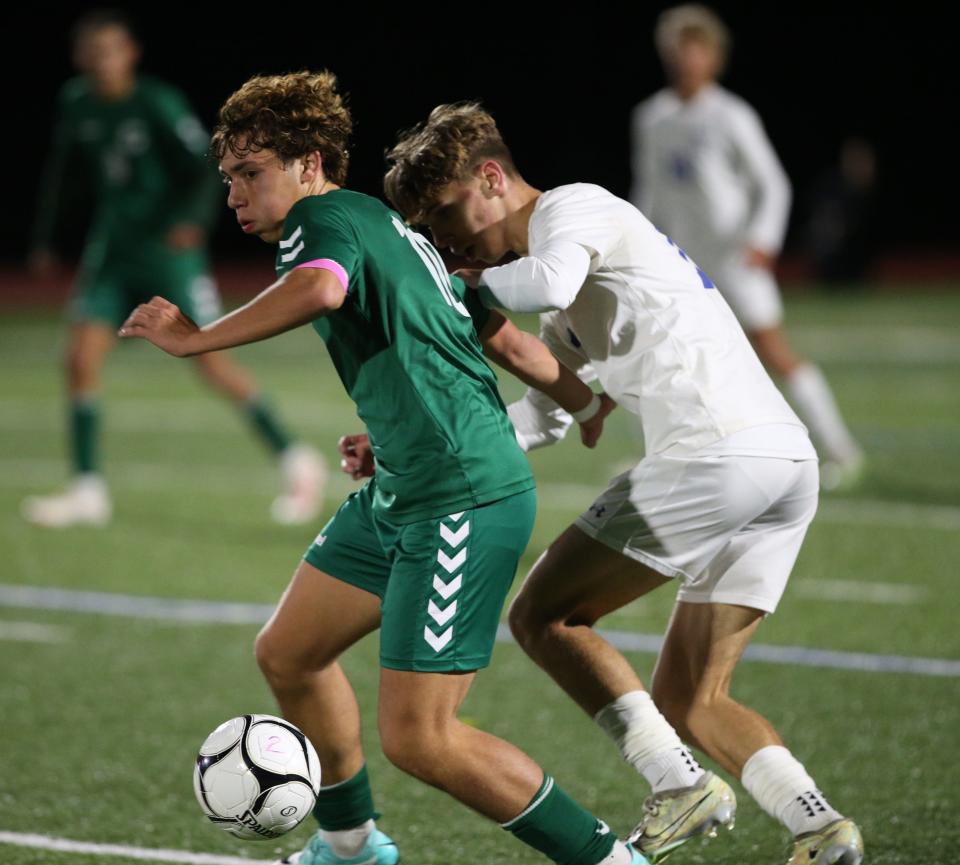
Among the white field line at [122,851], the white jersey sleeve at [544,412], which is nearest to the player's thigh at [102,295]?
the white field line at [122,851]

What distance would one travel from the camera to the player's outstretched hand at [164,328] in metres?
3.59

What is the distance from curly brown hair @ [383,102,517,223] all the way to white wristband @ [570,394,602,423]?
66 centimetres

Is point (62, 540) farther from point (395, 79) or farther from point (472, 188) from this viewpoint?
point (395, 79)

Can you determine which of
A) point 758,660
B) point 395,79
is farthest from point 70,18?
point 758,660

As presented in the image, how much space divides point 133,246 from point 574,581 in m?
5.92

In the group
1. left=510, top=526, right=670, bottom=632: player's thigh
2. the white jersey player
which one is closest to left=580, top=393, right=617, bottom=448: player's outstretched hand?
the white jersey player

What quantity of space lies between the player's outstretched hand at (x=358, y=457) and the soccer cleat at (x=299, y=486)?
16.6ft

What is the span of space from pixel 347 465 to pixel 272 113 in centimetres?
100

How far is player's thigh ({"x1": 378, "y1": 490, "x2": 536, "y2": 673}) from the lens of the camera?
12.2ft

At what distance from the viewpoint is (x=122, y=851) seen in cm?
439

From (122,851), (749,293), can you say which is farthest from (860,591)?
(122,851)

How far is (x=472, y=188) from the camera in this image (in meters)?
Answer: 4.06

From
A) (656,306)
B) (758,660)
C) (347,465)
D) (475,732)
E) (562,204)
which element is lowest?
(758,660)

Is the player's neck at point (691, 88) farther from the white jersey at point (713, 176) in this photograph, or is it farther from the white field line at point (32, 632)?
the white field line at point (32, 632)
